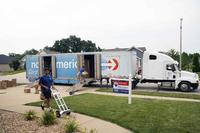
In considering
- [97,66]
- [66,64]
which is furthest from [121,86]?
[66,64]

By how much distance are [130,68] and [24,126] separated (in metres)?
13.4

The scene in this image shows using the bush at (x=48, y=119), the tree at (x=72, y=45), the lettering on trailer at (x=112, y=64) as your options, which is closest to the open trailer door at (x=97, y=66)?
the lettering on trailer at (x=112, y=64)

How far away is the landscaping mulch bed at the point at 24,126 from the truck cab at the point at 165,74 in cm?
1279

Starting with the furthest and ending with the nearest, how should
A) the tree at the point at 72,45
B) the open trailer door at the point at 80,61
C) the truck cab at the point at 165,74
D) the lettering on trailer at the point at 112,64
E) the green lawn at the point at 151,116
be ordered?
the tree at the point at 72,45 → the open trailer door at the point at 80,61 → the lettering on trailer at the point at 112,64 → the truck cab at the point at 165,74 → the green lawn at the point at 151,116

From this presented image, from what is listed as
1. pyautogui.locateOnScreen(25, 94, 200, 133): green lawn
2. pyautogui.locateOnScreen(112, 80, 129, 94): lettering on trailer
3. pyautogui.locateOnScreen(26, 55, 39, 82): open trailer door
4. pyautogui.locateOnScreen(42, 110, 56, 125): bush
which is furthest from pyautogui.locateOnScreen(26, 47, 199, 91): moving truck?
pyautogui.locateOnScreen(42, 110, 56, 125): bush

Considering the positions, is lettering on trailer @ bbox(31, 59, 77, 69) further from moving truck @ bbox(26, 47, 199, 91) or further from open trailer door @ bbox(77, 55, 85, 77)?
open trailer door @ bbox(77, 55, 85, 77)

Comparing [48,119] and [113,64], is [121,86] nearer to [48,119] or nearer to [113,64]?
[48,119]

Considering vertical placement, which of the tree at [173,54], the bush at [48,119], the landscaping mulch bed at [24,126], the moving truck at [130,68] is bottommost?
the landscaping mulch bed at [24,126]

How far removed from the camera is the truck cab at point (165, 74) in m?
19.1

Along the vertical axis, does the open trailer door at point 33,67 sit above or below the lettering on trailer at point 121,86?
above

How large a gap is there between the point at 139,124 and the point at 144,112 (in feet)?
6.74

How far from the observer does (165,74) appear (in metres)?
19.7

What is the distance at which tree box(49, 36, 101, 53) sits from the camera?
104 metres

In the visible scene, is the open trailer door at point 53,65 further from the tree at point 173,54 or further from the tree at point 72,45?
the tree at point 72,45
